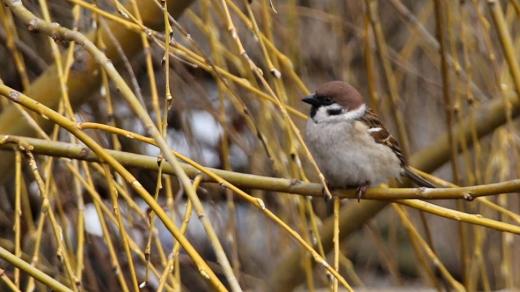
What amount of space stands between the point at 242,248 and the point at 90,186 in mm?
1823

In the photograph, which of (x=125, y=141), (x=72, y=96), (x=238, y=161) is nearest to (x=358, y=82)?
(x=238, y=161)

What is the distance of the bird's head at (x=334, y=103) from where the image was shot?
10.3 ft

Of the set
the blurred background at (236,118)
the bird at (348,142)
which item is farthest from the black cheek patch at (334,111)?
the blurred background at (236,118)

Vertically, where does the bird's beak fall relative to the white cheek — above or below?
above

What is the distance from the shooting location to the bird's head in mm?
3145

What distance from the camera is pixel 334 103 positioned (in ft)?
10.4

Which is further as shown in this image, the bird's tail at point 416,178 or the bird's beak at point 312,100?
the bird's tail at point 416,178

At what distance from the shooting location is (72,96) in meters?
2.79

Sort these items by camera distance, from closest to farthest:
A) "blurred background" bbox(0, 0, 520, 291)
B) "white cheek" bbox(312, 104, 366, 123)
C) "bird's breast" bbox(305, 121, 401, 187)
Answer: "blurred background" bbox(0, 0, 520, 291) → "bird's breast" bbox(305, 121, 401, 187) → "white cheek" bbox(312, 104, 366, 123)

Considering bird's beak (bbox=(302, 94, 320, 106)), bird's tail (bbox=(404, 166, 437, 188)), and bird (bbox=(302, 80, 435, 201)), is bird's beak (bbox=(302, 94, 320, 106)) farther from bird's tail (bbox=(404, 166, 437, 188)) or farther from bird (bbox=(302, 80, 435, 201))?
bird's tail (bbox=(404, 166, 437, 188))

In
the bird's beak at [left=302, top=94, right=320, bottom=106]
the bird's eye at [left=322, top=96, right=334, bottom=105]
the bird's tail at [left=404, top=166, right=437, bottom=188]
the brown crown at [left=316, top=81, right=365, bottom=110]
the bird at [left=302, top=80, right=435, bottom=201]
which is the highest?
the brown crown at [left=316, top=81, right=365, bottom=110]

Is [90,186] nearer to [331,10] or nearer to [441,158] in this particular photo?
[441,158]

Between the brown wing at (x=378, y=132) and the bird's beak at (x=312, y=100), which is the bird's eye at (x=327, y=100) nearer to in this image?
the bird's beak at (x=312, y=100)

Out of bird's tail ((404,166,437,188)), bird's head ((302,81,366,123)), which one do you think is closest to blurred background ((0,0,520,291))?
bird's tail ((404,166,437,188))
